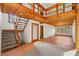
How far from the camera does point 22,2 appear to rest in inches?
73.1

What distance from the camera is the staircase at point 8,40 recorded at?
5.97 feet

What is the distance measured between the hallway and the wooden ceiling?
14.7 inches

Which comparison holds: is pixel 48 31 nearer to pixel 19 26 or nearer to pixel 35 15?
pixel 35 15

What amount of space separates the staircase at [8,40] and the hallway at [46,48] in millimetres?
106

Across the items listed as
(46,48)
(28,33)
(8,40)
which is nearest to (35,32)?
(28,33)

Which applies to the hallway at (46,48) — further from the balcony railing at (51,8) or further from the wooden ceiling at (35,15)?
the balcony railing at (51,8)

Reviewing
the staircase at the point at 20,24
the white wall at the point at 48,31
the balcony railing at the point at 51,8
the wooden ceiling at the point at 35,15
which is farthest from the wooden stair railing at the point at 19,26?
the white wall at the point at 48,31

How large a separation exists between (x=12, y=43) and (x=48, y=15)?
38.1 inches

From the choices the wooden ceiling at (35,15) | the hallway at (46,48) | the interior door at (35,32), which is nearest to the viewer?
the wooden ceiling at (35,15)

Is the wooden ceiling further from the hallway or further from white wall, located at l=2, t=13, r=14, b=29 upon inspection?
the hallway

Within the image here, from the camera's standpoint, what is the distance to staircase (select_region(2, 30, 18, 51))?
182cm

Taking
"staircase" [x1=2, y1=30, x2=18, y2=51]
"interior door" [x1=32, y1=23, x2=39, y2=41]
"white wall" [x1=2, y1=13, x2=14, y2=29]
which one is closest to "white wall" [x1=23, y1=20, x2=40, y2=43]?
"interior door" [x1=32, y1=23, x2=39, y2=41]

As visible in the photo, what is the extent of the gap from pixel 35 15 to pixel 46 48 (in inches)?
29.5

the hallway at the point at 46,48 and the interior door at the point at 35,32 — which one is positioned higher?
the interior door at the point at 35,32
